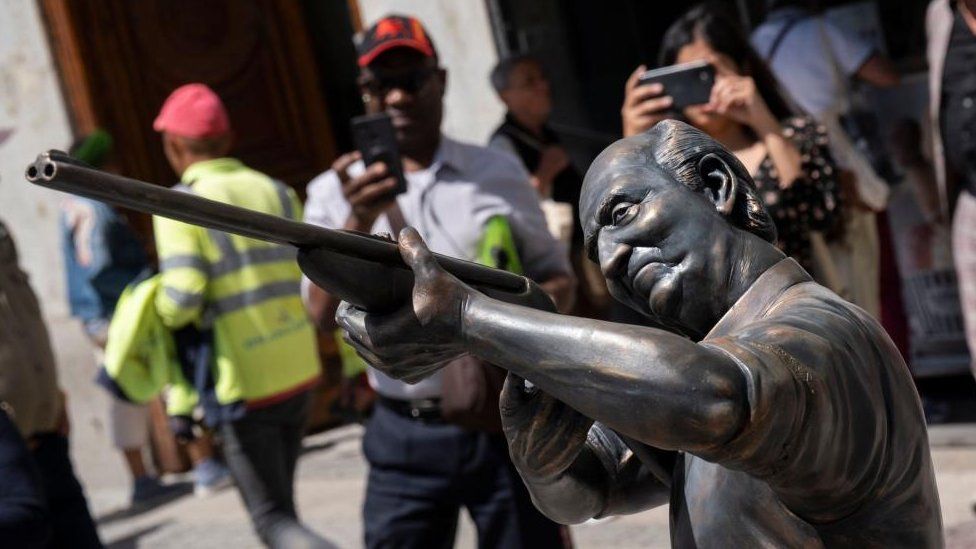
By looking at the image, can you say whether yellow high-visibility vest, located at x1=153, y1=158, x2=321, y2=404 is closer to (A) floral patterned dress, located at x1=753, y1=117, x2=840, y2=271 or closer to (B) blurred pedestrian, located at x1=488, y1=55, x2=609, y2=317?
(B) blurred pedestrian, located at x1=488, y1=55, x2=609, y2=317

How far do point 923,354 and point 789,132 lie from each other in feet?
8.24

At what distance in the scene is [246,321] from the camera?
497 centimetres

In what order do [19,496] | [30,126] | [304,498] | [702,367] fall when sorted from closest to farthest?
[702,367] < [19,496] < [304,498] < [30,126]

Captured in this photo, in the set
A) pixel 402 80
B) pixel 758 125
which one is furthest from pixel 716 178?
pixel 758 125

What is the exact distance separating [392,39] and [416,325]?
7.75ft

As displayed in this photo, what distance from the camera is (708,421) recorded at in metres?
1.61

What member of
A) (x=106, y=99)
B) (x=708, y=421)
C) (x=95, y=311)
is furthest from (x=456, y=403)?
(x=106, y=99)

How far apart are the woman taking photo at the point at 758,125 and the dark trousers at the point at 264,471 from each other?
1.54 metres

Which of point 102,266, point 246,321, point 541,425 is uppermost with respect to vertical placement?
point 541,425

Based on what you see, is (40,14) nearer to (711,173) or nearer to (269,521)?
(269,521)

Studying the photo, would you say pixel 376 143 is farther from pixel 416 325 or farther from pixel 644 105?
pixel 416 325

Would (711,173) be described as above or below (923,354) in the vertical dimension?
above

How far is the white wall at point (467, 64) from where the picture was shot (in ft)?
23.0

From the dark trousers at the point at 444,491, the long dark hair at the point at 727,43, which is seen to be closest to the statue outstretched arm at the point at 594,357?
the dark trousers at the point at 444,491
